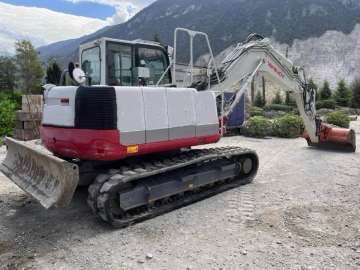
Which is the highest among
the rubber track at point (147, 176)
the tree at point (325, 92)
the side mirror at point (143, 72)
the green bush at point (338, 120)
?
the tree at point (325, 92)

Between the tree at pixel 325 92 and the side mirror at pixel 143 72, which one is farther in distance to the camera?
the tree at pixel 325 92

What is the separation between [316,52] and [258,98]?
58.1 metres

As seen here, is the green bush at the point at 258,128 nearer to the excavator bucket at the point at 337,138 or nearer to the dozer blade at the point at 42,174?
the excavator bucket at the point at 337,138

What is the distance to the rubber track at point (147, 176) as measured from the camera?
524 cm

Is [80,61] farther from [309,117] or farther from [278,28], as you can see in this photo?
[278,28]

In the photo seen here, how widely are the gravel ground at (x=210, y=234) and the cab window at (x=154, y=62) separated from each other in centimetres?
231

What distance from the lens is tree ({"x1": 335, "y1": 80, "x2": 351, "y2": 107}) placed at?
37.7 m

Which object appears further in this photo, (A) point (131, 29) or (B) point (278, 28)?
(A) point (131, 29)

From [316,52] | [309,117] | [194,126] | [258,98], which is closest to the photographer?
[194,126]

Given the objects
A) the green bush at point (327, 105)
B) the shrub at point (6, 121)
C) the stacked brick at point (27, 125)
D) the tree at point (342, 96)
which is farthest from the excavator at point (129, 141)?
the tree at point (342, 96)

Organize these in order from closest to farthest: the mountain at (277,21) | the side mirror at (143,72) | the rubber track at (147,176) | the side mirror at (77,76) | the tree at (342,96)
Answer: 1. the rubber track at (147,176)
2. the side mirror at (77,76)
3. the side mirror at (143,72)
4. the tree at (342,96)
5. the mountain at (277,21)

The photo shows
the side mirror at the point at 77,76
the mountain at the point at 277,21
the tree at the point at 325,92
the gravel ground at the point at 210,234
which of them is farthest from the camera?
the mountain at the point at 277,21

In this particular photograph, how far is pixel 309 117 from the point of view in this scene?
10.8 m

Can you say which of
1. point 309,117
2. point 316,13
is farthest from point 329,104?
point 316,13
